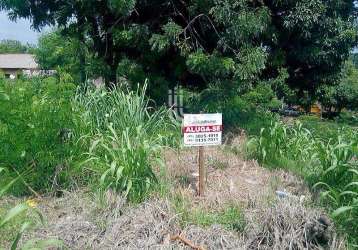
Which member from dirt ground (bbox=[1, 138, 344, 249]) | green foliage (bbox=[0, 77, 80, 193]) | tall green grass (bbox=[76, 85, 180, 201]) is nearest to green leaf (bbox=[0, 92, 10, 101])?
green foliage (bbox=[0, 77, 80, 193])

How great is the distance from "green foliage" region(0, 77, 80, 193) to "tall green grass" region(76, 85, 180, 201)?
253 millimetres

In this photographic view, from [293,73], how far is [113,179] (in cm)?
697

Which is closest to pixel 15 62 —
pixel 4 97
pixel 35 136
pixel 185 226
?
pixel 4 97

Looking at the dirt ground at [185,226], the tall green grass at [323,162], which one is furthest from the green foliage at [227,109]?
the dirt ground at [185,226]

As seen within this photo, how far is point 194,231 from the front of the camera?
3.21 m

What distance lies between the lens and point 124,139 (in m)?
4.00

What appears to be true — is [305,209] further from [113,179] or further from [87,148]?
[87,148]

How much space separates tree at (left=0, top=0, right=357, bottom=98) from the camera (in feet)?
20.2

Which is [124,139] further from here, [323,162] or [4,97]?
[323,162]

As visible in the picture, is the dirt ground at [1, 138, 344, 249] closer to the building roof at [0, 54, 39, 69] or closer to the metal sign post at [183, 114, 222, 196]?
the metal sign post at [183, 114, 222, 196]

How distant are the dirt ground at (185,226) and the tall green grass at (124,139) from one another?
179 millimetres

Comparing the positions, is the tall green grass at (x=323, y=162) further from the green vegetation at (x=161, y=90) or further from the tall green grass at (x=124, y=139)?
the tall green grass at (x=124, y=139)

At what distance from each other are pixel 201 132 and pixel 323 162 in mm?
1226

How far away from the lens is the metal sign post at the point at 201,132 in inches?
148
